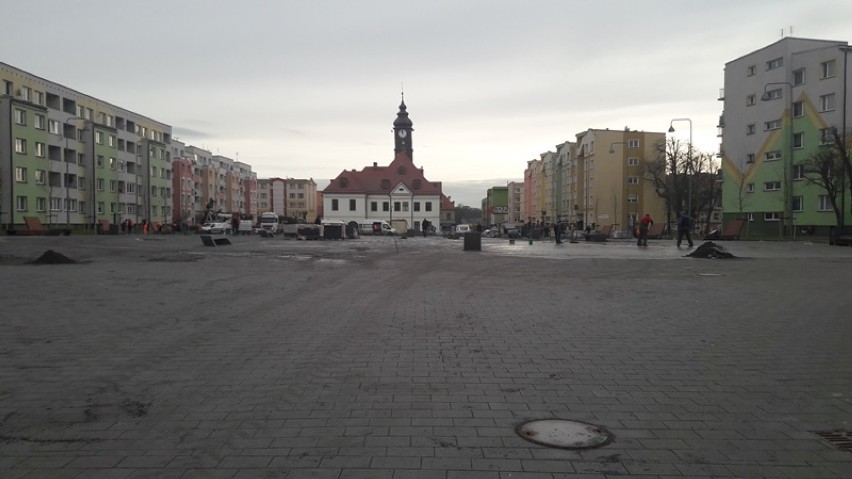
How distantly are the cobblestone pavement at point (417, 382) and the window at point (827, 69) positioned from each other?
4341 cm

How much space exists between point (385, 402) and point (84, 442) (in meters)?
2.27

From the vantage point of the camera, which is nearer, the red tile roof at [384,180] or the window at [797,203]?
the window at [797,203]

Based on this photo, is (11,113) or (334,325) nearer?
(334,325)

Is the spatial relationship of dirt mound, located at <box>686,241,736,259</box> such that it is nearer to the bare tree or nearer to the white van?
the bare tree

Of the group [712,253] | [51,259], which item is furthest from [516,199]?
[51,259]

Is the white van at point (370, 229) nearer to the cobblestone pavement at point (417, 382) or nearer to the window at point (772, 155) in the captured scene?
the window at point (772, 155)

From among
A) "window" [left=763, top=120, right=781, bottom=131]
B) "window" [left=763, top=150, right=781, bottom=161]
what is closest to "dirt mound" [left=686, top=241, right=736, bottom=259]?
"window" [left=763, top=150, right=781, bottom=161]

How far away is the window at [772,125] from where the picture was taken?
169 ft

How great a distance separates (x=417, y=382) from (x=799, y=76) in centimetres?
5613

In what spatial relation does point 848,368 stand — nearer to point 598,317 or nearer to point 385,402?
point 598,317

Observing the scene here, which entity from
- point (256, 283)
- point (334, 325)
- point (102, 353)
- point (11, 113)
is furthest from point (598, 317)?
point (11, 113)

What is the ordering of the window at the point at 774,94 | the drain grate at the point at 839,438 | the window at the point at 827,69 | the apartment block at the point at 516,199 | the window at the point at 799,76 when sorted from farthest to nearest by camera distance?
the apartment block at the point at 516,199 < the window at the point at 774,94 < the window at the point at 799,76 < the window at the point at 827,69 < the drain grate at the point at 839,438

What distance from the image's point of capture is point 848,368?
21.0 feet

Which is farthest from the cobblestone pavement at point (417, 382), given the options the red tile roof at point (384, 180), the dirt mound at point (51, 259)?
the red tile roof at point (384, 180)
